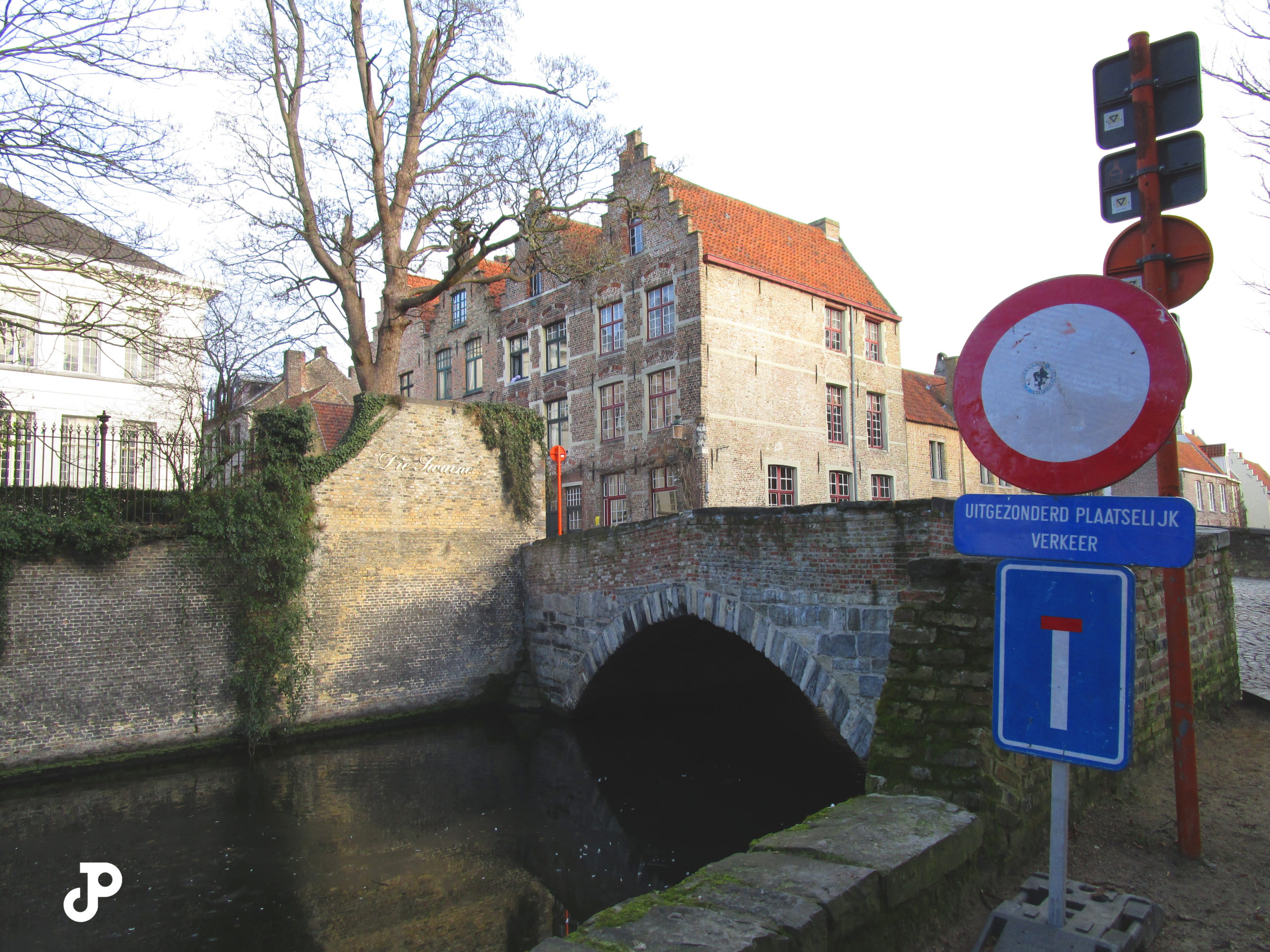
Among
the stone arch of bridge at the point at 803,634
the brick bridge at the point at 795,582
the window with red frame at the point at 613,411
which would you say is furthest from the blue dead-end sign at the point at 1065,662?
the window with red frame at the point at 613,411

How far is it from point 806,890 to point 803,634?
22.0ft

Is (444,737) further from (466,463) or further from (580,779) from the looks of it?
(466,463)

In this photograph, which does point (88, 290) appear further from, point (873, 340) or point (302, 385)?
point (302, 385)

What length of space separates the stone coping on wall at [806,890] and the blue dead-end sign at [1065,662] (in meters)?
0.52

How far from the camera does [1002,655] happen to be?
2396mm

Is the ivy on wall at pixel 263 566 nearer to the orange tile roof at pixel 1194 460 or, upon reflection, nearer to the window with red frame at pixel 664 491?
the window with red frame at pixel 664 491

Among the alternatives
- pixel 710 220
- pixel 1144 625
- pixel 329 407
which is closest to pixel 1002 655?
pixel 1144 625

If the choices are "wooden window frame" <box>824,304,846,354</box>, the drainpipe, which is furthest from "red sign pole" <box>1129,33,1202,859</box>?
"wooden window frame" <box>824,304,846,354</box>

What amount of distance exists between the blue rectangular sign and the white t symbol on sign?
0.19 m

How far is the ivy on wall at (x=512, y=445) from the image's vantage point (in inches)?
595

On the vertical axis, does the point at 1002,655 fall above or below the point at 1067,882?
above

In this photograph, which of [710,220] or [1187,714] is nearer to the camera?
[1187,714]

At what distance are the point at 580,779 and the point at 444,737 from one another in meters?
3.07

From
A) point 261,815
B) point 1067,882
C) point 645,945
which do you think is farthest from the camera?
point 261,815
